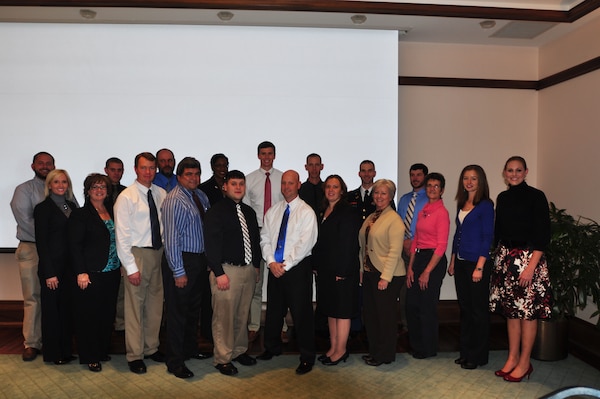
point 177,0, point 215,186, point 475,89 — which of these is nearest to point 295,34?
point 177,0

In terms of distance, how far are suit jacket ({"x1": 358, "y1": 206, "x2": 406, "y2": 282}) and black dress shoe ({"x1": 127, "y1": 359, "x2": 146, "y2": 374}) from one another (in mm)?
2037

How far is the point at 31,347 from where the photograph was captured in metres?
3.97

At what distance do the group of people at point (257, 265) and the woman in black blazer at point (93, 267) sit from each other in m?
0.01

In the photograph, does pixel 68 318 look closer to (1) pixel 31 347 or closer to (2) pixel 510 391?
(1) pixel 31 347

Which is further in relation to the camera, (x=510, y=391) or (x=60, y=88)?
(x=60, y=88)

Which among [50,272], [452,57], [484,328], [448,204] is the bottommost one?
[484,328]

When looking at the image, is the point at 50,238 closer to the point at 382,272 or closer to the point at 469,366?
the point at 382,272

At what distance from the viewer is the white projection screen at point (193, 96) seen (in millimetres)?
4793

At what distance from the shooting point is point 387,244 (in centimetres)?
372

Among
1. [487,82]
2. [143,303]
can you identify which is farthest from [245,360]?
[487,82]

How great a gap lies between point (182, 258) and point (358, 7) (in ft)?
9.36

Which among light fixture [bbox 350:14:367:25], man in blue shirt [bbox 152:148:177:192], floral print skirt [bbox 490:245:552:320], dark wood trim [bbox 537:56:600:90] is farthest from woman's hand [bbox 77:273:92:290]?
dark wood trim [bbox 537:56:600:90]

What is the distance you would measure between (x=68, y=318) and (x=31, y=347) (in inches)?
19.8

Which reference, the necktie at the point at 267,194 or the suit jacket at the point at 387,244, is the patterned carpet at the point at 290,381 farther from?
the necktie at the point at 267,194
